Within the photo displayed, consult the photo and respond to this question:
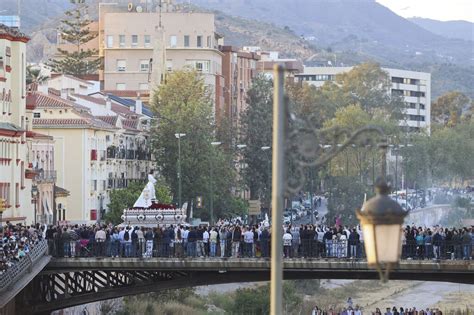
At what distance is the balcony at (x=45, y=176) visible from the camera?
97.9 meters

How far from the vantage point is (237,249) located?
64.6m

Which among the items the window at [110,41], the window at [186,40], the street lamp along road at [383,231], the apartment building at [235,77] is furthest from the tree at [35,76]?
the street lamp along road at [383,231]

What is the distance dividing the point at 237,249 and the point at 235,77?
11189cm

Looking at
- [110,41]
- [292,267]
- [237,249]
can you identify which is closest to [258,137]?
[110,41]

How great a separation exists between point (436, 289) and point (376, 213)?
11582 cm

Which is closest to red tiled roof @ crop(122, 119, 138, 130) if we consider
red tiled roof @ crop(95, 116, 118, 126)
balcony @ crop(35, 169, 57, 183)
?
red tiled roof @ crop(95, 116, 118, 126)

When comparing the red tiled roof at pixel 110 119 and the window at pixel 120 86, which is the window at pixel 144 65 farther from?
the red tiled roof at pixel 110 119

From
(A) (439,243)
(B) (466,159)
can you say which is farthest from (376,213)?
(B) (466,159)

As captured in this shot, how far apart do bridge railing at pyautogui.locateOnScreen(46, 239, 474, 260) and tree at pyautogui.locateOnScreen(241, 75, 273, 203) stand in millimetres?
73894

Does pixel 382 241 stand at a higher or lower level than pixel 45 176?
higher

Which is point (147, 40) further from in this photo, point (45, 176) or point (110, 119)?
point (45, 176)

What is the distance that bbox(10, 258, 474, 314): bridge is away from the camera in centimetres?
6316

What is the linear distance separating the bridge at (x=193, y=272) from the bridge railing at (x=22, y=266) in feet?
4.64

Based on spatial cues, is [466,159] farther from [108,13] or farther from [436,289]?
[436,289]
